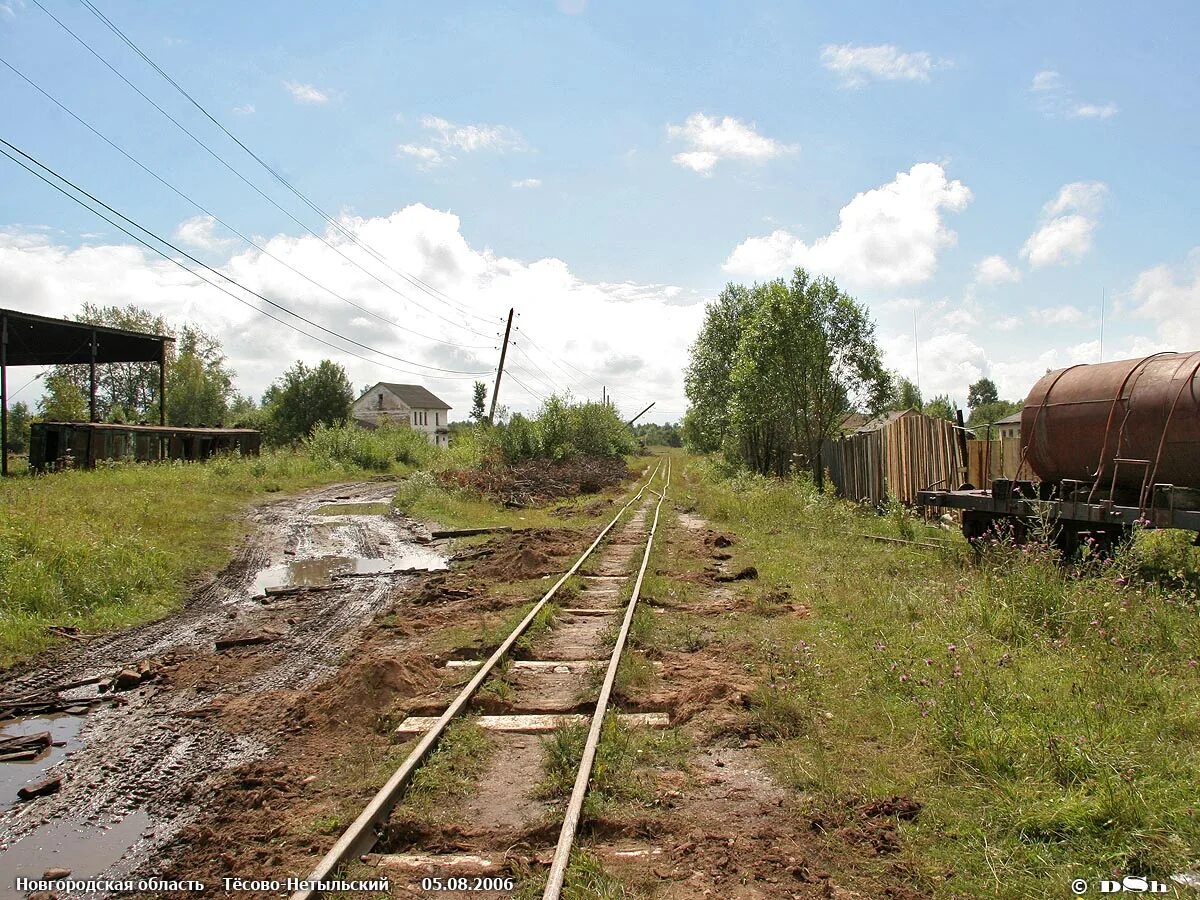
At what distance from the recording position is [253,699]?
6.33 metres

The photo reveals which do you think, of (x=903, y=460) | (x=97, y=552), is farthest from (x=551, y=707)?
(x=903, y=460)

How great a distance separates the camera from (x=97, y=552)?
10367 millimetres

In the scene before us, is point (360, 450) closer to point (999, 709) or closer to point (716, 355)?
point (716, 355)

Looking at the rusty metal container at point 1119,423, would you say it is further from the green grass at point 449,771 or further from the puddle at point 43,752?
the puddle at point 43,752

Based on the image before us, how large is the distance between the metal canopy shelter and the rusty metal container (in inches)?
1122

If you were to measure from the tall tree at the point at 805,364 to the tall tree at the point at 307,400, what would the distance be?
4712 cm

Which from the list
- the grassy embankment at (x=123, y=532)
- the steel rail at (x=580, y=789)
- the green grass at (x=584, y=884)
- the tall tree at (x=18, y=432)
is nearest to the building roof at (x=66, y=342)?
the grassy embankment at (x=123, y=532)

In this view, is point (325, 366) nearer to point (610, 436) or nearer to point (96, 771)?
point (610, 436)

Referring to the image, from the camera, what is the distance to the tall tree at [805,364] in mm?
23578

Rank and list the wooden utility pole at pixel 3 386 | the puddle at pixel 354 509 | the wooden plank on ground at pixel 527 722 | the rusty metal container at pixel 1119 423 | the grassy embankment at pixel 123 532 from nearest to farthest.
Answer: the wooden plank on ground at pixel 527 722 < the rusty metal container at pixel 1119 423 < the grassy embankment at pixel 123 532 < the puddle at pixel 354 509 < the wooden utility pole at pixel 3 386

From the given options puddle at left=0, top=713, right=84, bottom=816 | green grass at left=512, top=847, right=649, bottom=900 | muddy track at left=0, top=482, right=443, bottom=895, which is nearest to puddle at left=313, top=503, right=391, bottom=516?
muddy track at left=0, top=482, right=443, bottom=895

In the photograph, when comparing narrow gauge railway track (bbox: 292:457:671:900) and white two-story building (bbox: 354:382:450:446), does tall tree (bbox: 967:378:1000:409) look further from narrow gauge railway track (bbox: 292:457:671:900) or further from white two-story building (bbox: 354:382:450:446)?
narrow gauge railway track (bbox: 292:457:671:900)

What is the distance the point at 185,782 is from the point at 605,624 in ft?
14.7

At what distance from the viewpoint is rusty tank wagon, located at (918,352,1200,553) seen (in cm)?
837
